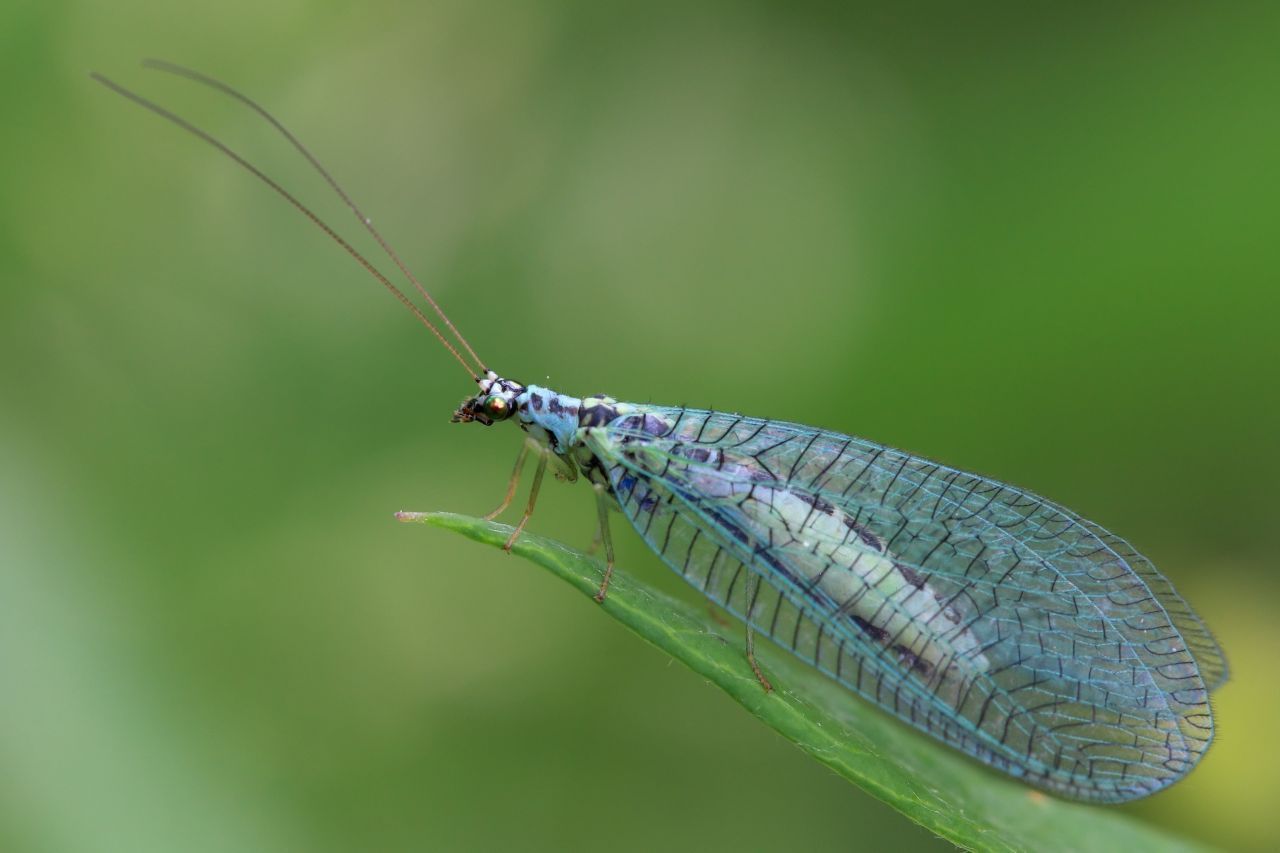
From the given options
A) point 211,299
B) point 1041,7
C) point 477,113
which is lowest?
point 211,299

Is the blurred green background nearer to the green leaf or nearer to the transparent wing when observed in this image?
the green leaf

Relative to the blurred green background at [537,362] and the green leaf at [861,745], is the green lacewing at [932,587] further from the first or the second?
the blurred green background at [537,362]

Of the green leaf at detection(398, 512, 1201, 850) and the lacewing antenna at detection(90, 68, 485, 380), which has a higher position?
the lacewing antenna at detection(90, 68, 485, 380)

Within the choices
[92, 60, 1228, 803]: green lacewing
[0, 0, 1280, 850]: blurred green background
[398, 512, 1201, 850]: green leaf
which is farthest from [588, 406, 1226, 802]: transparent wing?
[0, 0, 1280, 850]: blurred green background

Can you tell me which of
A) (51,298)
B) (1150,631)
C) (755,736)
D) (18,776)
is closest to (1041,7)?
(1150,631)

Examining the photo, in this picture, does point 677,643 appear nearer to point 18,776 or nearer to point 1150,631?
point 1150,631

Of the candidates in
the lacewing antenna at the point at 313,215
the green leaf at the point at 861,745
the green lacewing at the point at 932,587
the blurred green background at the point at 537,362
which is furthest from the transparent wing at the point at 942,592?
the blurred green background at the point at 537,362

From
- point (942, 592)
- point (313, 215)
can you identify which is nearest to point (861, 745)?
point (942, 592)
